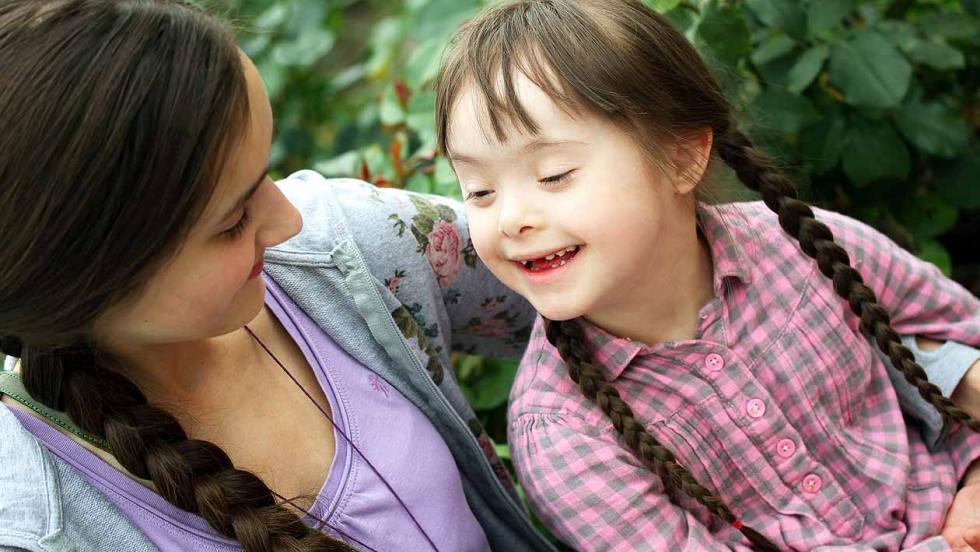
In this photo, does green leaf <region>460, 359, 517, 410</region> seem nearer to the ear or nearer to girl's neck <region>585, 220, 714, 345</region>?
girl's neck <region>585, 220, 714, 345</region>

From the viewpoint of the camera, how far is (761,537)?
60.3 inches

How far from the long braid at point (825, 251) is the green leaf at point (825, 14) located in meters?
0.55

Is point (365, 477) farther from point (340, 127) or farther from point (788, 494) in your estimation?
point (340, 127)

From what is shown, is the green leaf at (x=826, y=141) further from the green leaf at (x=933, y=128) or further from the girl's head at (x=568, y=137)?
the girl's head at (x=568, y=137)

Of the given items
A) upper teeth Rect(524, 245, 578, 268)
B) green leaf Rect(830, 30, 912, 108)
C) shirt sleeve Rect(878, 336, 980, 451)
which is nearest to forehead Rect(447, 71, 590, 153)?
upper teeth Rect(524, 245, 578, 268)

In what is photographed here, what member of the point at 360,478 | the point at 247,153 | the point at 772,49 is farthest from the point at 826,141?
the point at 247,153

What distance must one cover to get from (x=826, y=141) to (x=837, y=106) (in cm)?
9

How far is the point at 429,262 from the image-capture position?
1683 mm

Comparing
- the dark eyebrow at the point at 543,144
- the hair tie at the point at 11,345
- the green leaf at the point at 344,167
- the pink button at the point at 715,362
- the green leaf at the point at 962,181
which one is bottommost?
the green leaf at the point at 962,181

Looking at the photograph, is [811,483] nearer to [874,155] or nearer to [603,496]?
[603,496]

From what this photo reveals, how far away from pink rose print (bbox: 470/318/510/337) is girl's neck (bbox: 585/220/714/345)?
0.29 m

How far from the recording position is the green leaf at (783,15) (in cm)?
205

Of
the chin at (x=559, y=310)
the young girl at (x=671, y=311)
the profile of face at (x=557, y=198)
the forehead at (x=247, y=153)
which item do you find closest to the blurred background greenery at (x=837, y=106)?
the young girl at (x=671, y=311)

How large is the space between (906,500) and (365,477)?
86 cm
